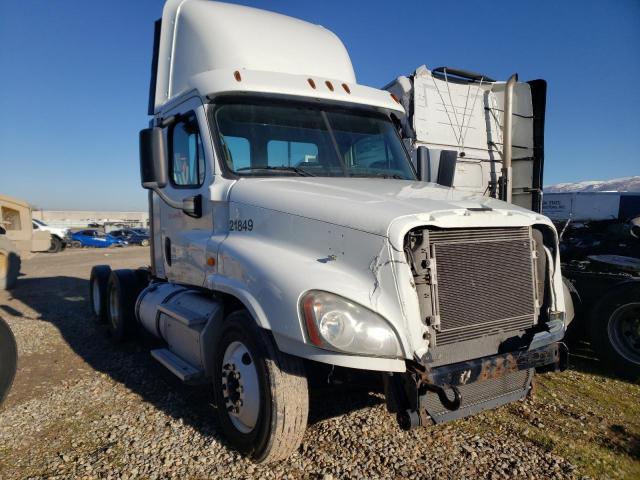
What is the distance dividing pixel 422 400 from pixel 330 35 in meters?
4.46

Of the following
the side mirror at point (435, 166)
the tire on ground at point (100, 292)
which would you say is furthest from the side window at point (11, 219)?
the side mirror at point (435, 166)

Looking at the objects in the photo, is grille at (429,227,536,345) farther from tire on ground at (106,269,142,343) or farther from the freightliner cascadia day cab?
tire on ground at (106,269,142,343)

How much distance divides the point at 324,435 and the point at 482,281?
1.78 metres

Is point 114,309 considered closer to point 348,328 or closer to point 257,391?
point 257,391

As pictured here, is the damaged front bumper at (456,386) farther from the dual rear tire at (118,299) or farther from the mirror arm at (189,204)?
the dual rear tire at (118,299)

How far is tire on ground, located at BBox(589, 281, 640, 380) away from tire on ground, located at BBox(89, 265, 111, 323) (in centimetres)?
692

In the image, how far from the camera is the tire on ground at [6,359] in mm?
4238

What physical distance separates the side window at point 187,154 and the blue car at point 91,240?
32.0 meters

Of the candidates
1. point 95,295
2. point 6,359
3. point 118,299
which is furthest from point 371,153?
point 95,295

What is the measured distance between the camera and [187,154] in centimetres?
453

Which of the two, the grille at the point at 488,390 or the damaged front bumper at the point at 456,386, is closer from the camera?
the damaged front bumper at the point at 456,386

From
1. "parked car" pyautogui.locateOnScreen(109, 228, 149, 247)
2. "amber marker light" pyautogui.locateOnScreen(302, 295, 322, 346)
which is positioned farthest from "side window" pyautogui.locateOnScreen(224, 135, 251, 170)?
"parked car" pyautogui.locateOnScreen(109, 228, 149, 247)

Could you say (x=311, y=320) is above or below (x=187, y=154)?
below

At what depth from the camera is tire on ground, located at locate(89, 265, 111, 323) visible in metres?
7.60
